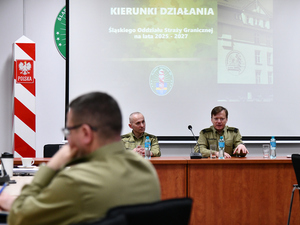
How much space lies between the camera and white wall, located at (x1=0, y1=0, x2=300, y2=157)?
5.48 meters

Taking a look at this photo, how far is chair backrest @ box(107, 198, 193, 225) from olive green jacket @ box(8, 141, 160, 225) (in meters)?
0.12

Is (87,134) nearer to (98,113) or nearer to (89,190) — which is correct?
(98,113)

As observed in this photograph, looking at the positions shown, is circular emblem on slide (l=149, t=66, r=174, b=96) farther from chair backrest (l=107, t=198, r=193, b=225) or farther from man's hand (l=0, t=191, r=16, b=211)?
chair backrest (l=107, t=198, r=193, b=225)

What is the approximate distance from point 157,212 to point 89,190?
8.5 inches

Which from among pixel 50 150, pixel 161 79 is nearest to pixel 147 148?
pixel 50 150

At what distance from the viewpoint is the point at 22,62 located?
5.21 metres

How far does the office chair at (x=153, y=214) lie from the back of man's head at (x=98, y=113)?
12.6 inches

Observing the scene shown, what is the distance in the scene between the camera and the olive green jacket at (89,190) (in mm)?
1229

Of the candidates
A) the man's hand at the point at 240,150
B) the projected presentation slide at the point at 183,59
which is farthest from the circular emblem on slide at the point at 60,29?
the man's hand at the point at 240,150

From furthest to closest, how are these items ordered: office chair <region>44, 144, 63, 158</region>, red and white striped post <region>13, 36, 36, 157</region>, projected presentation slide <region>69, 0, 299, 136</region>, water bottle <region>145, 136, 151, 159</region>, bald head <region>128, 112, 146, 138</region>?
1. projected presentation slide <region>69, 0, 299, 136</region>
2. red and white striped post <region>13, 36, 36, 157</region>
3. bald head <region>128, 112, 146, 138</region>
4. office chair <region>44, 144, 63, 158</region>
5. water bottle <region>145, 136, 151, 159</region>

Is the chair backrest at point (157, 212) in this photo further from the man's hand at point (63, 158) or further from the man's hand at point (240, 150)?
the man's hand at point (240, 150)

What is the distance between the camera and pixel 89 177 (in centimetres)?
124

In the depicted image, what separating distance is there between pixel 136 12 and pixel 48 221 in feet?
14.8

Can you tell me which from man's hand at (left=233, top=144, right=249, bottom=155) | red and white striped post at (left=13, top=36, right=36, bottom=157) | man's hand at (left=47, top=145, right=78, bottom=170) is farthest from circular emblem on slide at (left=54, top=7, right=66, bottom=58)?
man's hand at (left=47, top=145, right=78, bottom=170)
